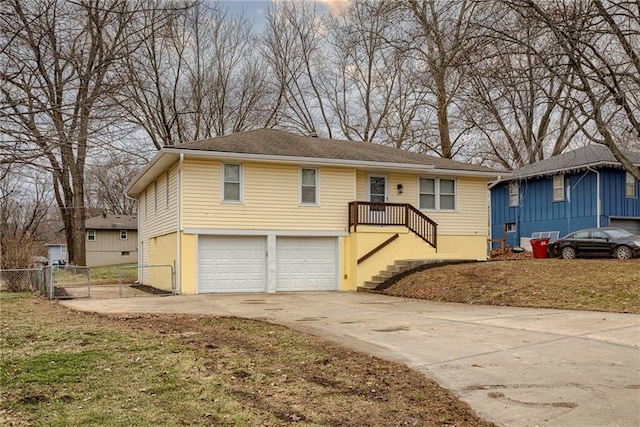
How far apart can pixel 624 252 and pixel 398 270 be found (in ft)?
26.0

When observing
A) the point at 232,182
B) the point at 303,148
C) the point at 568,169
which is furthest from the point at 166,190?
the point at 568,169

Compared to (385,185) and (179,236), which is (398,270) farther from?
(179,236)

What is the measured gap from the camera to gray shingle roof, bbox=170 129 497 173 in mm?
17766

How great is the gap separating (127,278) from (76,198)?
5148 millimetres

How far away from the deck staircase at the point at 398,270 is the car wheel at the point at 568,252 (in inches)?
187

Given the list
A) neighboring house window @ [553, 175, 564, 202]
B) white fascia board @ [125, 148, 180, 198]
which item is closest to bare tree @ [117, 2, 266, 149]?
→ white fascia board @ [125, 148, 180, 198]

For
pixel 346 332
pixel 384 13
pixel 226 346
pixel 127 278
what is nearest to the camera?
pixel 226 346

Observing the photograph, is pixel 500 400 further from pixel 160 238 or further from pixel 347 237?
pixel 160 238

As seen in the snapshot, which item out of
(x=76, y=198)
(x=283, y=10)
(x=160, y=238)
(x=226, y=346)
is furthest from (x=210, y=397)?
(x=283, y=10)

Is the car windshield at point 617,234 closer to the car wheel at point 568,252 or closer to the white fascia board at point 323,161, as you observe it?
the car wheel at point 568,252

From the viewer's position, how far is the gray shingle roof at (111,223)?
47875mm

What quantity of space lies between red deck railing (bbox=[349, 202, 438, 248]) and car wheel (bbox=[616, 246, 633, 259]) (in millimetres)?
6199

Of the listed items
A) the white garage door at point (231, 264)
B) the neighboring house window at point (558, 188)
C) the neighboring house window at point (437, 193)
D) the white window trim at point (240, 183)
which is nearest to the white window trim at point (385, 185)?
the neighboring house window at point (437, 193)

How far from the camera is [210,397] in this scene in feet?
16.6
